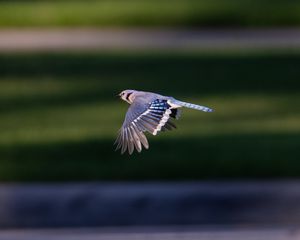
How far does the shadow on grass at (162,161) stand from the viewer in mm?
8195

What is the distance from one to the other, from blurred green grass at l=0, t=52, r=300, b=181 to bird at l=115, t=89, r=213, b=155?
3.83m

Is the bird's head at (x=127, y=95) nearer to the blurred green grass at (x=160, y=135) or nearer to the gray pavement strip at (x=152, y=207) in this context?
the gray pavement strip at (x=152, y=207)

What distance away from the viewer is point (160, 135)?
32.1 feet

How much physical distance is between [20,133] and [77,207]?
2.73m

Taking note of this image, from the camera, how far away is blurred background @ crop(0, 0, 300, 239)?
8438mm

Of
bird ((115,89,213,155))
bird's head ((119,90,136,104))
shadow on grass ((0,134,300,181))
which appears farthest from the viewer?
shadow on grass ((0,134,300,181))
